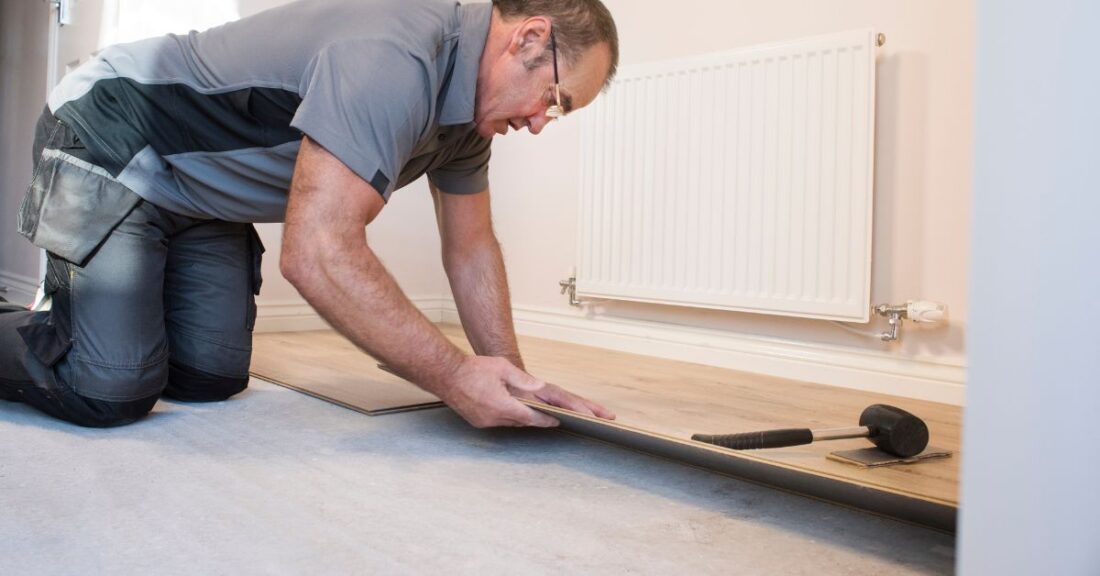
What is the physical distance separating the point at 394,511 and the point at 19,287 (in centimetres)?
334

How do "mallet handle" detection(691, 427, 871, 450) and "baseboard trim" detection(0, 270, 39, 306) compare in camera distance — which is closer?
"mallet handle" detection(691, 427, 871, 450)

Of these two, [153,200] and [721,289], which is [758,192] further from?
[153,200]

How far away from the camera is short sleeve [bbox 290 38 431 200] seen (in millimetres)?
1214

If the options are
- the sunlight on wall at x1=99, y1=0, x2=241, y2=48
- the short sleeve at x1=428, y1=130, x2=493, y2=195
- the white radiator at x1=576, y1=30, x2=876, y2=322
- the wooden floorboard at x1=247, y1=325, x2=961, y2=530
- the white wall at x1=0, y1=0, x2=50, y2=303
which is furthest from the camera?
the white wall at x1=0, y1=0, x2=50, y2=303

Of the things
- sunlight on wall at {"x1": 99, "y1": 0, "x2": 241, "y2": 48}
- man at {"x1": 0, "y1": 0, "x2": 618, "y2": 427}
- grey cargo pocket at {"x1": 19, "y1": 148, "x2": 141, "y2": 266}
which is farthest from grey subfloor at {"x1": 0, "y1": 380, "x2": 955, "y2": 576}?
sunlight on wall at {"x1": 99, "y1": 0, "x2": 241, "y2": 48}

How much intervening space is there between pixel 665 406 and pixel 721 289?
0.87 meters

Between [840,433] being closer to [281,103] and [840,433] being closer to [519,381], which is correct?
[519,381]

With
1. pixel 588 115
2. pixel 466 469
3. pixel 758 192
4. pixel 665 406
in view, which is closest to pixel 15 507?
pixel 466 469

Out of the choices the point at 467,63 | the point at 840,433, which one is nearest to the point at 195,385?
the point at 467,63

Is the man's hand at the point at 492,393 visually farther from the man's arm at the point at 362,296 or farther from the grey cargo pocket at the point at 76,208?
the grey cargo pocket at the point at 76,208

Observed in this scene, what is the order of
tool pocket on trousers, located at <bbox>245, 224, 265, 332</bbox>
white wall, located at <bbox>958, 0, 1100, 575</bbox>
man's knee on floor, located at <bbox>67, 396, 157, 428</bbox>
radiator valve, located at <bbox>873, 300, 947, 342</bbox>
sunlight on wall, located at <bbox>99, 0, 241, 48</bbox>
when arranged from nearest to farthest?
white wall, located at <bbox>958, 0, 1100, 575</bbox>, man's knee on floor, located at <bbox>67, 396, 157, 428</bbox>, tool pocket on trousers, located at <bbox>245, 224, 265, 332</bbox>, radiator valve, located at <bbox>873, 300, 947, 342</bbox>, sunlight on wall, located at <bbox>99, 0, 241, 48</bbox>

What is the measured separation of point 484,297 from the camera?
1720 millimetres

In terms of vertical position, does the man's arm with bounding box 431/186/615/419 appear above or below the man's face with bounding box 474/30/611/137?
below

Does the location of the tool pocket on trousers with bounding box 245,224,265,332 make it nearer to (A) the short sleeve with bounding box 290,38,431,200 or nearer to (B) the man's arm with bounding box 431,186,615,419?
(B) the man's arm with bounding box 431,186,615,419
